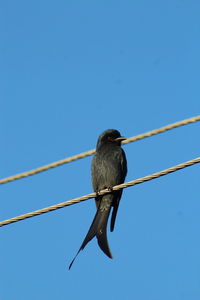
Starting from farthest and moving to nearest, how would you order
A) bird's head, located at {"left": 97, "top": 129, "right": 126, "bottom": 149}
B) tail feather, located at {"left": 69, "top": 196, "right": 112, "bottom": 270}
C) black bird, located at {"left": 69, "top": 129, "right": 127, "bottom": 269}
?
bird's head, located at {"left": 97, "top": 129, "right": 126, "bottom": 149}, black bird, located at {"left": 69, "top": 129, "right": 127, "bottom": 269}, tail feather, located at {"left": 69, "top": 196, "right": 112, "bottom": 270}

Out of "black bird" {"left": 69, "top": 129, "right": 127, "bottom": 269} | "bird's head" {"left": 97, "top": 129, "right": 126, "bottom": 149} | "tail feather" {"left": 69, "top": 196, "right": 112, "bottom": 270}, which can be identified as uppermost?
"bird's head" {"left": 97, "top": 129, "right": 126, "bottom": 149}

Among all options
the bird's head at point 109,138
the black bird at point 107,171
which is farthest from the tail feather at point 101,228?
the bird's head at point 109,138

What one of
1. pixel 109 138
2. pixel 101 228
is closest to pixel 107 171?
pixel 109 138

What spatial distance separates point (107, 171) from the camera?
263 inches

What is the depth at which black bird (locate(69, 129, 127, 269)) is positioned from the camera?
643cm

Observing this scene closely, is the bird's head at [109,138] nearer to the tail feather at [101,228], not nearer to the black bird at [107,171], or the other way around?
the black bird at [107,171]

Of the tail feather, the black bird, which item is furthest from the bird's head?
the tail feather

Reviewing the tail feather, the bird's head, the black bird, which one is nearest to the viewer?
the tail feather

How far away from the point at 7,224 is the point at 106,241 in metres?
1.07

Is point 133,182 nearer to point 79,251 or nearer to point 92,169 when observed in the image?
point 79,251

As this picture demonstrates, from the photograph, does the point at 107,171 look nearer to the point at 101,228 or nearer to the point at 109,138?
the point at 109,138

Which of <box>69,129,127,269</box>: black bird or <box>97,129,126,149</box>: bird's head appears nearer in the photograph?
<box>69,129,127,269</box>: black bird

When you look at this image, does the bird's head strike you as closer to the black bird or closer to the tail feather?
the black bird

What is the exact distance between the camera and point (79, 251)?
16.7 feet
